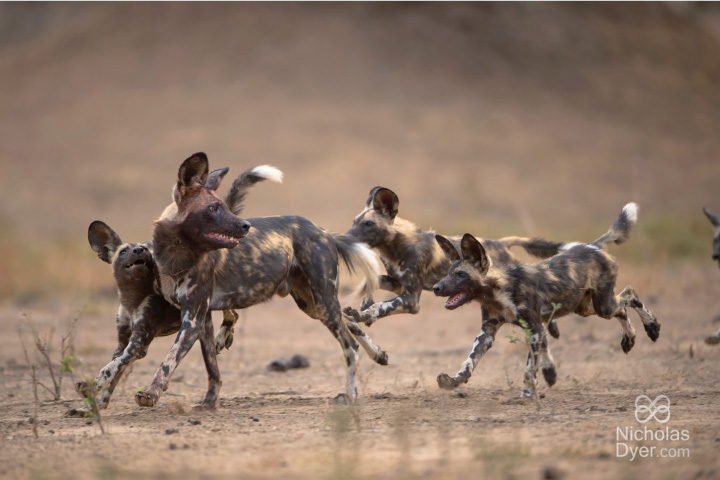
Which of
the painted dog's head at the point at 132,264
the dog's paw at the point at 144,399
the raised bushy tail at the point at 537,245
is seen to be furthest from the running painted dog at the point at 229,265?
the raised bushy tail at the point at 537,245

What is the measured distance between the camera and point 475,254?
6.42m

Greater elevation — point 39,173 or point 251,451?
point 39,173

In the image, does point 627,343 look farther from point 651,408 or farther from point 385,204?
point 385,204

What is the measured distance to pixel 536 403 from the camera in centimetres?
576

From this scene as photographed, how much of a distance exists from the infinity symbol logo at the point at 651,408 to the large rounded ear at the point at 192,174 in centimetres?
323

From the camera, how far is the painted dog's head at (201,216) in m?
5.65

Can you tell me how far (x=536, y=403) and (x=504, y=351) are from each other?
354 cm

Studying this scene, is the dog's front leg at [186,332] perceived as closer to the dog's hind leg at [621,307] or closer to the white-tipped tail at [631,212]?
the dog's hind leg at [621,307]

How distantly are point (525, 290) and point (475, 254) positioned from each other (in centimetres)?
46

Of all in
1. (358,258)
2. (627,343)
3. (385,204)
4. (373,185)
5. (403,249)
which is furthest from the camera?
(373,185)

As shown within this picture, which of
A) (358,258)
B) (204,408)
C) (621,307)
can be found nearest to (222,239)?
(204,408)

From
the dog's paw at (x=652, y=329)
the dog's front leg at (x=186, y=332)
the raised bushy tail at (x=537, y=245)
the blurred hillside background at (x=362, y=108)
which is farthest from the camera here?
the blurred hillside background at (x=362, y=108)

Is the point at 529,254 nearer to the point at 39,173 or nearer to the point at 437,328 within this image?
the point at 437,328

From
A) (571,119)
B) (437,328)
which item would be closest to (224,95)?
(571,119)
